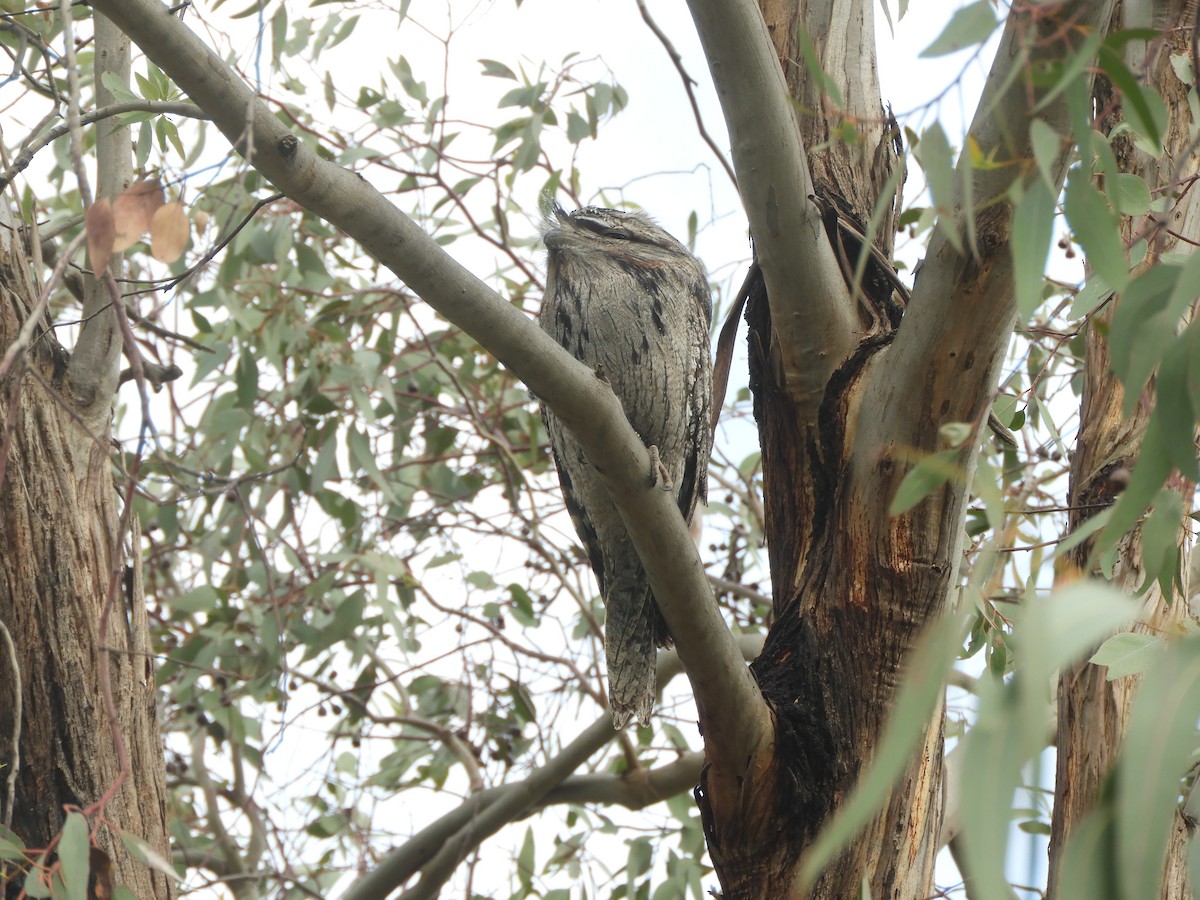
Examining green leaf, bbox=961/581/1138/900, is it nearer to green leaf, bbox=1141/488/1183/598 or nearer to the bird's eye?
green leaf, bbox=1141/488/1183/598

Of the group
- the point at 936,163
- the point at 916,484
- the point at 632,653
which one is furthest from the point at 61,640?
the point at 936,163

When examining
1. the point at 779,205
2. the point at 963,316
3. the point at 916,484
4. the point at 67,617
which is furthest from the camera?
the point at 67,617

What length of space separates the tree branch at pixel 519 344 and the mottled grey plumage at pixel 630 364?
32.3 inches

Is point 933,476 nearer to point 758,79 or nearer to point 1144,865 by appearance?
point 1144,865

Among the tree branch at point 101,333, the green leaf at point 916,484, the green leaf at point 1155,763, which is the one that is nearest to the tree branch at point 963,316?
the green leaf at point 916,484

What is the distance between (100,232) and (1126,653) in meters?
1.31

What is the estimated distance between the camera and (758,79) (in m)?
1.42

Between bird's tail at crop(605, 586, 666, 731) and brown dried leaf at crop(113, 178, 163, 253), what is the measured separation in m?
1.49

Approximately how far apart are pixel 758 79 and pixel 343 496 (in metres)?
2.39

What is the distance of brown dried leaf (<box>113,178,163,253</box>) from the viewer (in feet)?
3.33

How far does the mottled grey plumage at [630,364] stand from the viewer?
2461 mm

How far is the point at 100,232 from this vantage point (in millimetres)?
1003

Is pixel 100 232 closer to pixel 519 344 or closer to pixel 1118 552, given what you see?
pixel 519 344

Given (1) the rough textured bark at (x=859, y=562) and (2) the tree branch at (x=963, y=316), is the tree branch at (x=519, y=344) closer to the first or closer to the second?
(1) the rough textured bark at (x=859, y=562)
